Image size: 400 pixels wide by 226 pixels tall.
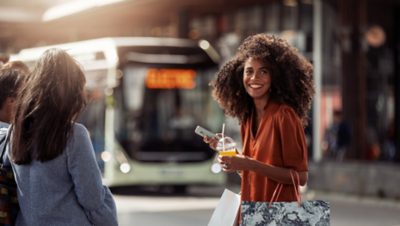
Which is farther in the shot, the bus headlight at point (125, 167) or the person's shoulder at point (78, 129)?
the bus headlight at point (125, 167)

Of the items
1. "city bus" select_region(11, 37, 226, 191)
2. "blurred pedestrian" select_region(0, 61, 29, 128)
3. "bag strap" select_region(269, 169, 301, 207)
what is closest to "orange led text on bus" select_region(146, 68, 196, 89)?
"city bus" select_region(11, 37, 226, 191)

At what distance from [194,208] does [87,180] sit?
1338cm

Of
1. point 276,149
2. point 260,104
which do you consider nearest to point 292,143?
point 276,149

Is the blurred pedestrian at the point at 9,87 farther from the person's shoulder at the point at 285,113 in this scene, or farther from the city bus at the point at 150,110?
the city bus at the point at 150,110

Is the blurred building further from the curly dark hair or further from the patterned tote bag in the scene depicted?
the patterned tote bag

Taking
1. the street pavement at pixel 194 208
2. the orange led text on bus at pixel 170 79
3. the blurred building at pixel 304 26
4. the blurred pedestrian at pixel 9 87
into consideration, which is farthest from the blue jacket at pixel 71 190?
the blurred building at pixel 304 26

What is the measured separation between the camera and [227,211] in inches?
195

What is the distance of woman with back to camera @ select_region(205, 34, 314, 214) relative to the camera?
485 centimetres

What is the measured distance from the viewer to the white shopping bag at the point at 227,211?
4.92 metres

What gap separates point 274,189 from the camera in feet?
16.0

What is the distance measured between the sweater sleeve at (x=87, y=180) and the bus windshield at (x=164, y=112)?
1518cm

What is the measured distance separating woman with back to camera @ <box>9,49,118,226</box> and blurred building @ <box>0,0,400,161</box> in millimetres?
20136

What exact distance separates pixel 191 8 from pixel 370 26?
5654 millimetres

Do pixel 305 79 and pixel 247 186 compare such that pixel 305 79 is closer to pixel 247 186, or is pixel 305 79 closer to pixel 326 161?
pixel 247 186
